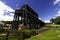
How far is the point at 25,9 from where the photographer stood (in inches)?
2264

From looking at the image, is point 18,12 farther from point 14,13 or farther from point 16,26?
point 16,26

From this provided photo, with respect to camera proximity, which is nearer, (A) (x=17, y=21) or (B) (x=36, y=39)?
(B) (x=36, y=39)

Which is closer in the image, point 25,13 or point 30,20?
point 25,13

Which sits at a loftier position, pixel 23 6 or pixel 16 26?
pixel 23 6

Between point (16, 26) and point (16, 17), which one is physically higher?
point (16, 17)

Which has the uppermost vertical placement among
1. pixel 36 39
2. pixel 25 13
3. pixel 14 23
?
pixel 25 13

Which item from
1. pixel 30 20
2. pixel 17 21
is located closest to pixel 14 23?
pixel 17 21

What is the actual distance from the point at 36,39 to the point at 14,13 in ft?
116

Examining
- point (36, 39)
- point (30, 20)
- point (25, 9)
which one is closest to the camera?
point (36, 39)

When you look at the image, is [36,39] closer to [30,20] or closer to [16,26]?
[16,26]

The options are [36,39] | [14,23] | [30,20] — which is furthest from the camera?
[30,20]

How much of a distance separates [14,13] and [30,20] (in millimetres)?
12628

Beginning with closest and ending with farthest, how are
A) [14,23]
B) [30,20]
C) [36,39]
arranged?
[36,39]
[14,23]
[30,20]

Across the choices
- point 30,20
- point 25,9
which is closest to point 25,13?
point 25,9
